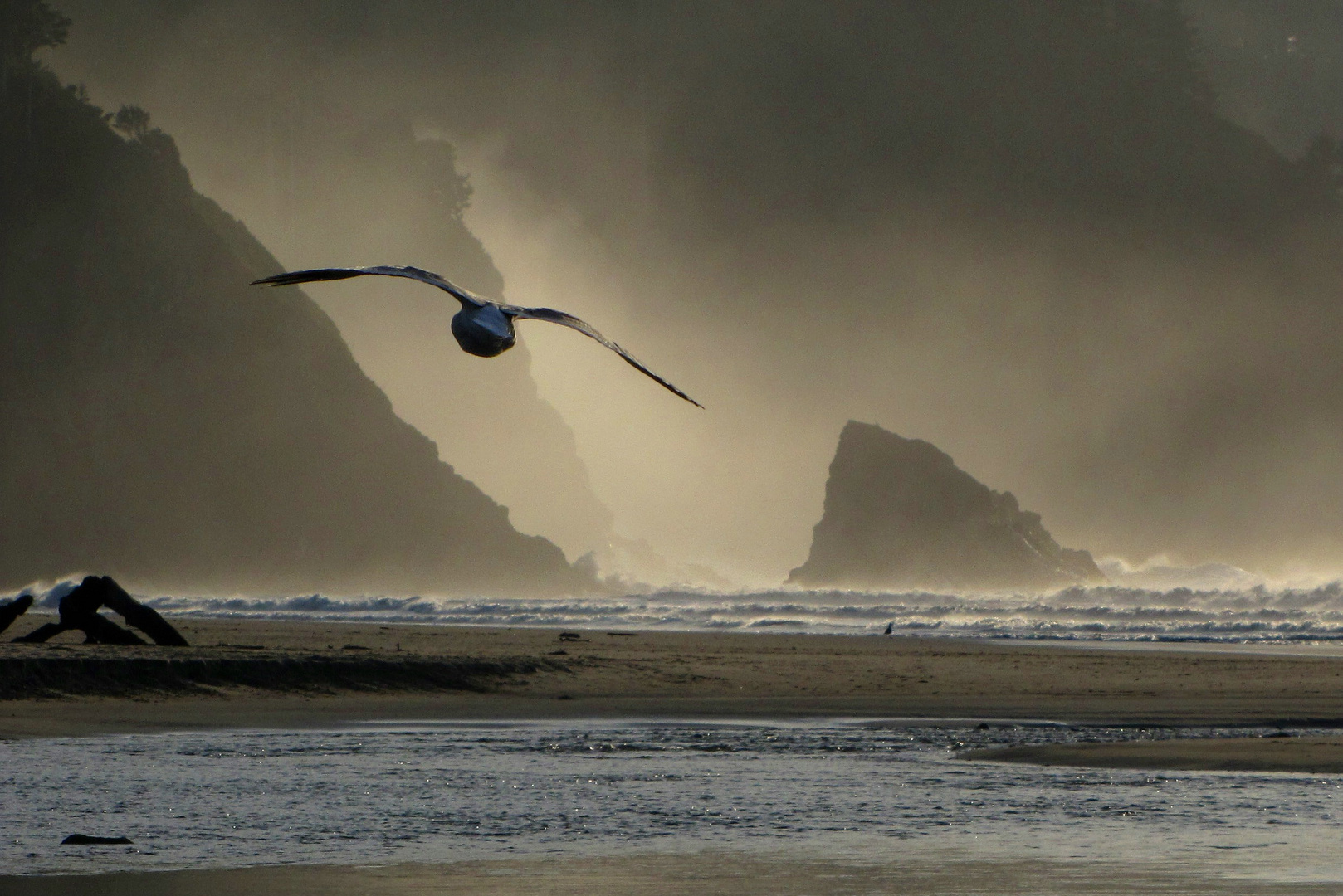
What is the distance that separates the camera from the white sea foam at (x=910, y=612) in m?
42.2

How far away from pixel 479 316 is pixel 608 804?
12.1 ft

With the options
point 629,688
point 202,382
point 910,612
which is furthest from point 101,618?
point 202,382

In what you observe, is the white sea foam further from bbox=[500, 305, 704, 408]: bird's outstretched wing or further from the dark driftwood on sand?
bbox=[500, 305, 704, 408]: bird's outstretched wing

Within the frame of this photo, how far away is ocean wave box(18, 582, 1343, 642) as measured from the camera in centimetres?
4225

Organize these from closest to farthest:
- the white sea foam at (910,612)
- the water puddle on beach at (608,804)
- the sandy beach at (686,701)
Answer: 1. the sandy beach at (686,701)
2. the water puddle on beach at (608,804)
3. the white sea foam at (910,612)

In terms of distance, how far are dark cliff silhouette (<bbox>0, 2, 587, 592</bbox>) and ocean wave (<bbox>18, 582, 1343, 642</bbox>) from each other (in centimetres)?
3554

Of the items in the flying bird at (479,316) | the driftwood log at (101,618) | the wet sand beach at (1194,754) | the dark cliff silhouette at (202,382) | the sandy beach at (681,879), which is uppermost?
the dark cliff silhouette at (202,382)

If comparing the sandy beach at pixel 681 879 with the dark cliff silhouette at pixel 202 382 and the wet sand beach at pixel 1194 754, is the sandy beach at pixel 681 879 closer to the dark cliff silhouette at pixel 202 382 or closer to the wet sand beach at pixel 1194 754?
the wet sand beach at pixel 1194 754

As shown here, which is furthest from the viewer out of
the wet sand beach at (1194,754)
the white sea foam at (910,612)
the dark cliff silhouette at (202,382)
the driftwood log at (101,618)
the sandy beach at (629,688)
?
the dark cliff silhouette at (202,382)

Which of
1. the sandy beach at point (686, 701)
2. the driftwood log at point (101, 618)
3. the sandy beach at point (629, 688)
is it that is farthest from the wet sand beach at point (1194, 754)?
the driftwood log at point (101, 618)

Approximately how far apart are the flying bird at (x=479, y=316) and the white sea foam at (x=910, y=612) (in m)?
30.1

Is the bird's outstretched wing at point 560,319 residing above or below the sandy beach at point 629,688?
above

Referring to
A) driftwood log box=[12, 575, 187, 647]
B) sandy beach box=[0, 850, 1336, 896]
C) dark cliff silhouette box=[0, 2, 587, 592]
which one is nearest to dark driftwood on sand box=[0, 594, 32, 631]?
driftwood log box=[12, 575, 187, 647]

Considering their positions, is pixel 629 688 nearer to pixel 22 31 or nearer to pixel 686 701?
pixel 686 701
